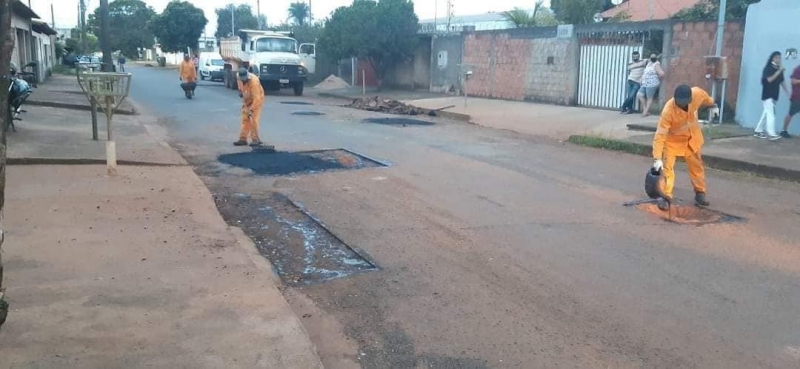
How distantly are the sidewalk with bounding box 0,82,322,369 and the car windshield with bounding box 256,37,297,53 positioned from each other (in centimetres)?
2212

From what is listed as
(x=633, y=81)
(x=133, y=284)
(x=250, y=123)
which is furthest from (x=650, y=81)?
Result: (x=133, y=284)

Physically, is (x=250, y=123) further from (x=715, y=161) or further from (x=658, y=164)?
(x=715, y=161)

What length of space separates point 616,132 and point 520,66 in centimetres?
830

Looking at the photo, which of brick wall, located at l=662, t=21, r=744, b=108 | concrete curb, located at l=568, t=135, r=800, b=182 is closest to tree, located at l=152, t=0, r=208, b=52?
brick wall, located at l=662, t=21, r=744, b=108

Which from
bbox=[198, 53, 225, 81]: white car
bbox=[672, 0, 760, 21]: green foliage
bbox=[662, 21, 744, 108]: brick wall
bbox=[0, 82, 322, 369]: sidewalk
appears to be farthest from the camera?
bbox=[198, 53, 225, 81]: white car

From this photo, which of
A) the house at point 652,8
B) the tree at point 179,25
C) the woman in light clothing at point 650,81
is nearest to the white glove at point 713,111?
the woman in light clothing at point 650,81

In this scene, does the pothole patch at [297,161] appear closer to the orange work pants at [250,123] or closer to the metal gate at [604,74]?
the orange work pants at [250,123]

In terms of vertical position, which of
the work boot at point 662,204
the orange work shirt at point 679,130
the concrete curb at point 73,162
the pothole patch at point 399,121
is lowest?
the work boot at point 662,204

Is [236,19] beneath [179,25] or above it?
above

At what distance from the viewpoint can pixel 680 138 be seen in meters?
8.10

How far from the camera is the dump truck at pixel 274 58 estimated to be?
29.1 m

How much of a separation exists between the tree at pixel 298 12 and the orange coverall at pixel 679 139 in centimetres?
8440

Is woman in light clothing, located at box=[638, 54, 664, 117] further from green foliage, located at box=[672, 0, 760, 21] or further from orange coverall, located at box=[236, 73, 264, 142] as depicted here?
orange coverall, located at box=[236, 73, 264, 142]

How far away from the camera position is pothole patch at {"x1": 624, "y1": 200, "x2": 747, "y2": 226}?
24.6 ft
